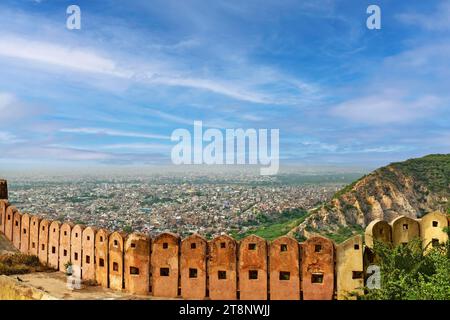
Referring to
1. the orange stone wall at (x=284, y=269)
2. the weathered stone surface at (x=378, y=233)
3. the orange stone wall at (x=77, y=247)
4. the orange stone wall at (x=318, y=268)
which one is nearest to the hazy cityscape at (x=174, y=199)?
the orange stone wall at (x=77, y=247)

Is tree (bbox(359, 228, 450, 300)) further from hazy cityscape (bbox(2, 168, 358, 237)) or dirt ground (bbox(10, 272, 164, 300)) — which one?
hazy cityscape (bbox(2, 168, 358, 237))

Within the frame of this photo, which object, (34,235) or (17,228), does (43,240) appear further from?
(17,228)

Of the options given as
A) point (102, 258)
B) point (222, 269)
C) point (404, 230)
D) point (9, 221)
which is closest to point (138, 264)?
point (102, 258)

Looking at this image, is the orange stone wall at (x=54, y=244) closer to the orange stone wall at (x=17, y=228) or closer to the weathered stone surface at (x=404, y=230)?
the orange stone wall at (x=17, y=228)

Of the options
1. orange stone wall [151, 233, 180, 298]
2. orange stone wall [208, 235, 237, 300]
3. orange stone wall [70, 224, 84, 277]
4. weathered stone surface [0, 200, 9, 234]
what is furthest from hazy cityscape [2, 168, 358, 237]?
orange stone wall [208, 235, 237, 300]
